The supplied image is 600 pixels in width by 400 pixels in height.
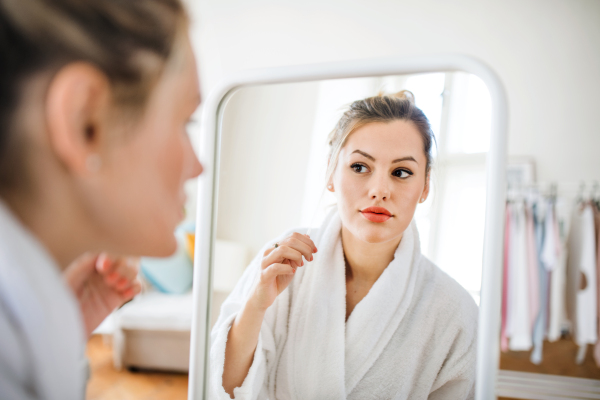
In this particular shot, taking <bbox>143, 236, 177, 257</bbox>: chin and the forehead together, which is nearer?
<bbox>143, 236, 177, 257</bbox>: chin

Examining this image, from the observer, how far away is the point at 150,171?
0.33 meters

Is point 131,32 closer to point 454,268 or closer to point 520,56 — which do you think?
point 454,268

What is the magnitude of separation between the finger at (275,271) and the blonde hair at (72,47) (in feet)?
0.98

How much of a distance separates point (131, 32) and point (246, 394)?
0.49 metres

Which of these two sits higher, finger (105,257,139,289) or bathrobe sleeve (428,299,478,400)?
finger (105,257,139,289)

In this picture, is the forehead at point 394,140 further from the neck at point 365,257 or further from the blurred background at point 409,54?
the blurred background at point 409,54

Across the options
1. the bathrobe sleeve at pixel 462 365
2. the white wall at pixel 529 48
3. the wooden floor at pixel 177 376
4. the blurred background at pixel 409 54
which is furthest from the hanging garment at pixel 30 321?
the white wall at pixel 529 48

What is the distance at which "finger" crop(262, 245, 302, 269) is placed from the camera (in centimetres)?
53

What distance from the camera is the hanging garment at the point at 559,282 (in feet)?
4.12

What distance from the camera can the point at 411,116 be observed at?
0.51 m

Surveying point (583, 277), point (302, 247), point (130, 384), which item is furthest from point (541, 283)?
point (130, 384)

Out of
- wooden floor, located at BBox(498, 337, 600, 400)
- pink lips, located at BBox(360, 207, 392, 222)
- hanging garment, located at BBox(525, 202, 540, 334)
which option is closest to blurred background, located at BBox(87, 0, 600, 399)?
wooden floor, located at BBox(498, 337, 600, 400)

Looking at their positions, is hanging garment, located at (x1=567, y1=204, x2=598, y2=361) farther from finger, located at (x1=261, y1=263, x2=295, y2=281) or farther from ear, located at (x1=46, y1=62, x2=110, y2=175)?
ear, located at (x1=46, y1=62, x2=110, y2=175)

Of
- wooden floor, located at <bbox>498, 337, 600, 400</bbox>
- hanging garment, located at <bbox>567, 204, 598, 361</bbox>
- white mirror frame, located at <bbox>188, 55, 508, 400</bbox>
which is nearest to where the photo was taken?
white mirror frame, located at <bbox>188, 55, 508, 400</bbox>
